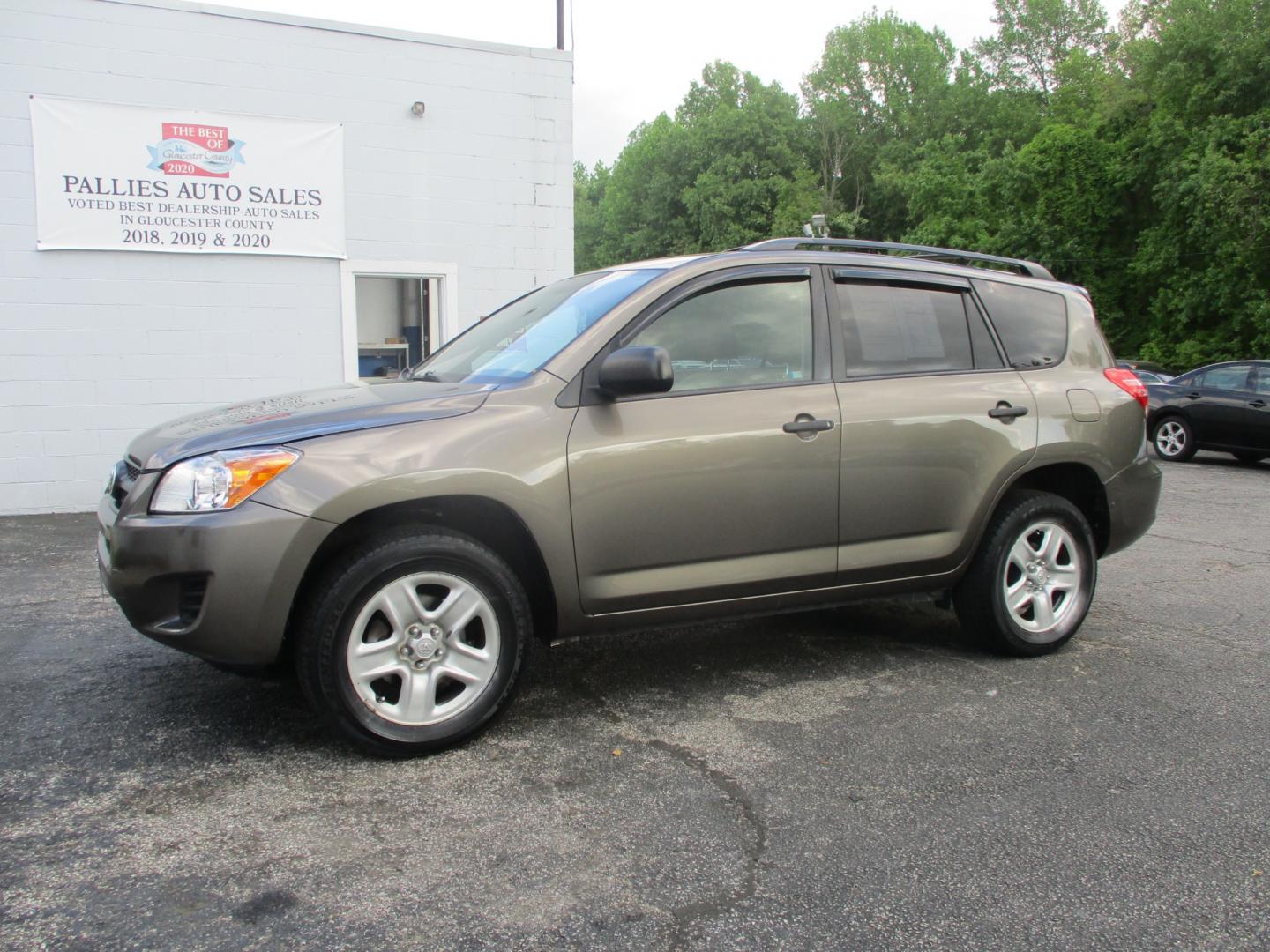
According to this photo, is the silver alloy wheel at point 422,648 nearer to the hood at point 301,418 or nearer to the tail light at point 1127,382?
the hood at point 301,418

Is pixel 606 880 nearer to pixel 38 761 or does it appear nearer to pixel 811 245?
pixel 38 761

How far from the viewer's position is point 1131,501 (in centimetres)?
482

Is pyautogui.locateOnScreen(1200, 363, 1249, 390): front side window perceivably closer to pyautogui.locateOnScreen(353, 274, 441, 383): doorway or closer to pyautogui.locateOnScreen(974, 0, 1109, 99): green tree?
pyautogui.locateOnScreen(353, 274, 441, 383): doorway

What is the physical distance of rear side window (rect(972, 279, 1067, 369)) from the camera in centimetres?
466

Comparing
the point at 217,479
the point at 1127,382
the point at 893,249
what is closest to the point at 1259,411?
the point at 1127,382

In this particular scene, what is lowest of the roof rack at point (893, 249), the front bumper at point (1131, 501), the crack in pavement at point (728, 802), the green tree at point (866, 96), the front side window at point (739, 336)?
the crack in pavement at point (728, 802)

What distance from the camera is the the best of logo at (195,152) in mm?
9094

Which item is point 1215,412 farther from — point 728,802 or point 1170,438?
point 728,802

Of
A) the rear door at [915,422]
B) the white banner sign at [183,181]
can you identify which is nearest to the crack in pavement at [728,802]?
the rear door at [915,422]

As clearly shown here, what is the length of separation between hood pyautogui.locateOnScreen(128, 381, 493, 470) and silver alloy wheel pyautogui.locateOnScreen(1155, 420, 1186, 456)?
13.9 m

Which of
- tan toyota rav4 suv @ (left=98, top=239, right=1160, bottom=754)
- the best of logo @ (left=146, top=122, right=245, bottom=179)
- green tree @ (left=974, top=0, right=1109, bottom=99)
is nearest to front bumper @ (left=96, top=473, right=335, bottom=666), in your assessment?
tan toyota rav4 suv @ (left=98, top=239, right=1160, bottom=754)

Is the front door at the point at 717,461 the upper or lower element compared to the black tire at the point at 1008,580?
upper

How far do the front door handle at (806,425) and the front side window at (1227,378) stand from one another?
12.3m

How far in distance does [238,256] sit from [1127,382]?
25.4 feet
